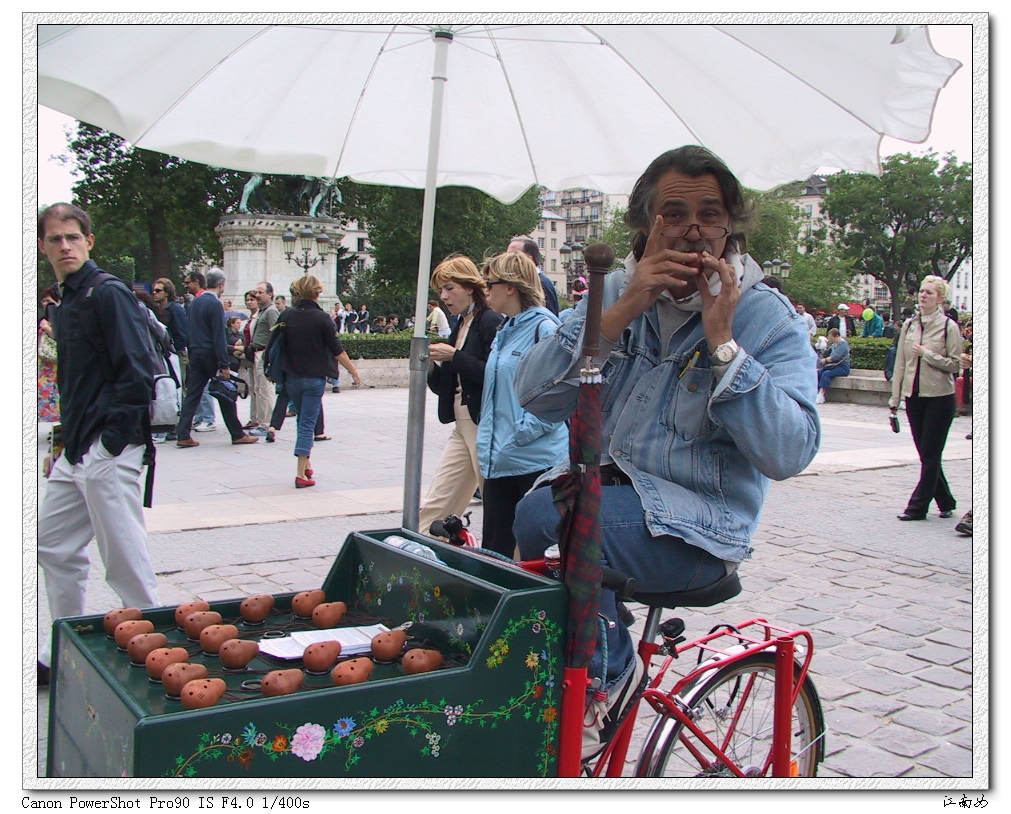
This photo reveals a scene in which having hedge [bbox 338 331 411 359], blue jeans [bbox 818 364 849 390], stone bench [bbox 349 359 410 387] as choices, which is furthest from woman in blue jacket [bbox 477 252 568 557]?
hedge [bbox 338 331 411 359]

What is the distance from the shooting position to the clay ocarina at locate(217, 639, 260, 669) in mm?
2203

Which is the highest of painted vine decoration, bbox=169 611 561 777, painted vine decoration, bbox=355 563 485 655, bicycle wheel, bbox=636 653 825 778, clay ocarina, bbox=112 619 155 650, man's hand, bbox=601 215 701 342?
man's hand, bbox=601 215 701 342

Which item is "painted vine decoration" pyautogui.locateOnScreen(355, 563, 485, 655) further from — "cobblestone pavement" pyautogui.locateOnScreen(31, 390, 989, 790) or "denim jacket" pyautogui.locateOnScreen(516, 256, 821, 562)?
"cobblestone pavement" pyautogui.locateOnScreen(31, 390, 989, 790)

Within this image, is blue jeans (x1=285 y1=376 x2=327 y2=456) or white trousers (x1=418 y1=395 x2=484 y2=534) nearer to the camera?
white trousers (x1=418 y1=395 x2=484 y2=534)

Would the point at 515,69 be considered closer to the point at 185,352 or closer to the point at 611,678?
the point at 611,678

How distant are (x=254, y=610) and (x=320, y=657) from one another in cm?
48

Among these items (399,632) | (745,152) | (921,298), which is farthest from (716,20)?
(921,298)

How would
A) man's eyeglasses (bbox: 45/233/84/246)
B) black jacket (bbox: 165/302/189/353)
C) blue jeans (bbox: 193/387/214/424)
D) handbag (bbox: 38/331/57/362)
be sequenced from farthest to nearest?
blue jeans (bbox: 193/387/214/424)
black jacket (bbox: 165/302/189/353)
handbag (bbox: 38/331/57/362)
man's eyeglasses (bbox: 45/233/84/246)

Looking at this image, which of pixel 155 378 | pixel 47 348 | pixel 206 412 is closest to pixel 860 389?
pixel 206 412

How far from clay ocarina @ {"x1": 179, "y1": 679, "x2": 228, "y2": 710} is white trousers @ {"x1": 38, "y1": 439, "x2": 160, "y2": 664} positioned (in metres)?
2.15

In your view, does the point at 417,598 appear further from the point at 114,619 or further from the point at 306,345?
the point at 306,345

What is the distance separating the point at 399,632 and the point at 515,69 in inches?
87.8

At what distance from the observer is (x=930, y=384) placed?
7.84m

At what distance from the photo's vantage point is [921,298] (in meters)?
8.04
